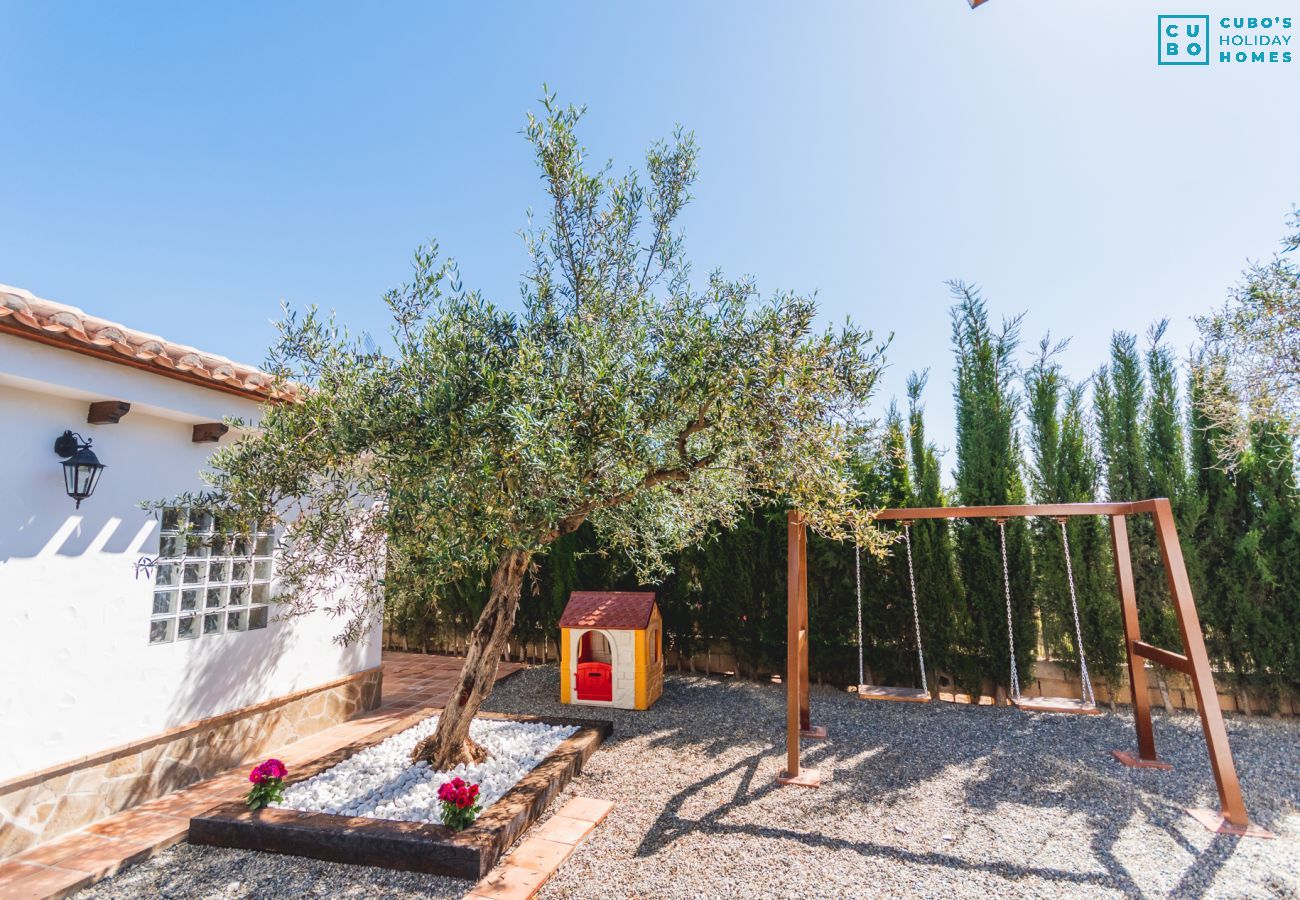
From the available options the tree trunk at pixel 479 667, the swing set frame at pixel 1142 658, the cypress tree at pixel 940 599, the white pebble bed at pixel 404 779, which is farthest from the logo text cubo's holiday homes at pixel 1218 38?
the white pebble bed at pixel 404 779

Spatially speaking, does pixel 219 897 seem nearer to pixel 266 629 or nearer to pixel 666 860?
pixel 666 860

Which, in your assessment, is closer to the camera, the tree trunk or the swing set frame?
the swing set frame

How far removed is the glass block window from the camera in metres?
5.36

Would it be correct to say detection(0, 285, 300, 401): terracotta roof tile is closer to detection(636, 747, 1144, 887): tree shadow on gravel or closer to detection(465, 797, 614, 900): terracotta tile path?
detection(465, 797, 614, 900): terracotta tile path

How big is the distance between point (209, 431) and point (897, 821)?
7.09m

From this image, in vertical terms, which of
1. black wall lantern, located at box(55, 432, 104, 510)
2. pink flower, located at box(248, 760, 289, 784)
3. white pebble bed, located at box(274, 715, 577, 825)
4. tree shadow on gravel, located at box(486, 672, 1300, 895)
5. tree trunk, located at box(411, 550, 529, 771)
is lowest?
tree shadow on gravel, located at box(486, 672, 1300, 895)

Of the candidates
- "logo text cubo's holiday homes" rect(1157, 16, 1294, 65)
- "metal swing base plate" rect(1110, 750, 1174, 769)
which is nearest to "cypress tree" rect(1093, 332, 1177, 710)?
"metal swing base plate" rect(1110, 750, 1174, 769)

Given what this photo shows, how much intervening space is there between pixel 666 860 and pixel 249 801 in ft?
10.5

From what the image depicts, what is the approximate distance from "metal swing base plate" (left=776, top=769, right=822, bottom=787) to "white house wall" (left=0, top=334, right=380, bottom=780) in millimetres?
5602

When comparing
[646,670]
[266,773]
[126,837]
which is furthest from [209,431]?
[646,670]

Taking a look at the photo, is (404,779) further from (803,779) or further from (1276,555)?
(1276,555)

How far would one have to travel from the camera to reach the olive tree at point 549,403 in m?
3.60

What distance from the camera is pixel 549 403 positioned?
3.54 metres

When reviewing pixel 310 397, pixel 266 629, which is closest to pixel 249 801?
pixel 266 629
